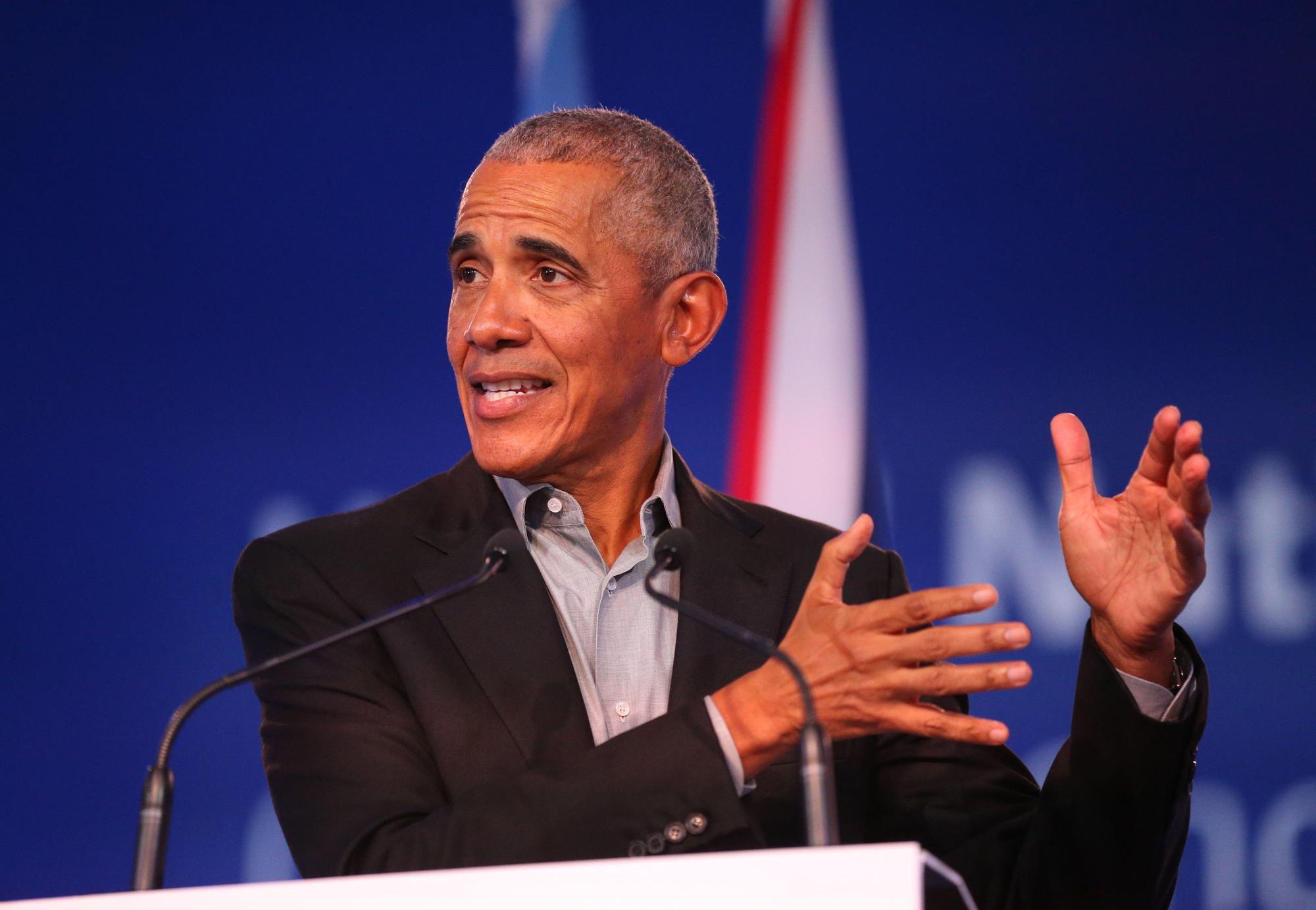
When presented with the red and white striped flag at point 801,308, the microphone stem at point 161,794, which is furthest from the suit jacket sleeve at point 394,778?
the red and white striped flag at point 801,308

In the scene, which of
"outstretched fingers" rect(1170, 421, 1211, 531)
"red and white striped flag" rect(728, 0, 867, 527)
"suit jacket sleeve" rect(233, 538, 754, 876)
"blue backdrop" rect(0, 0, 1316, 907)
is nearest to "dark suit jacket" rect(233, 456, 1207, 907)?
"suit jacket sleeve" rect(233, 538, 754, 876)

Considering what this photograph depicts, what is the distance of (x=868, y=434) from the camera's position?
3049mm

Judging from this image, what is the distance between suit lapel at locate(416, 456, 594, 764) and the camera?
6.42ft

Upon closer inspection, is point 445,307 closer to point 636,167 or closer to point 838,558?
point 636,167

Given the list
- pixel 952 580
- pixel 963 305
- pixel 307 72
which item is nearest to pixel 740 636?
pixel 952 580

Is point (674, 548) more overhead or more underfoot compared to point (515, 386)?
more underfoot

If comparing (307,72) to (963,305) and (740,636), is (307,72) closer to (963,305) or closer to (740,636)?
(963,305)

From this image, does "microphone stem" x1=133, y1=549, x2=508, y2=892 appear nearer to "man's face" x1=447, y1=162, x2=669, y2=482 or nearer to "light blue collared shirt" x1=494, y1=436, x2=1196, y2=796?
"light blue collared shirt" x1=494, y1=436, x2=1196, y2=796

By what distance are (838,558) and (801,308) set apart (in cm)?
151

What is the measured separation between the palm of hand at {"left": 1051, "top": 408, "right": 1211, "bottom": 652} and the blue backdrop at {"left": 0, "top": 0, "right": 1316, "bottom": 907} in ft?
3.86

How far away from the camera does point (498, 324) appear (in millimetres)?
2188

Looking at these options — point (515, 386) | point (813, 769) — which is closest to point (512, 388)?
point (515, 386)

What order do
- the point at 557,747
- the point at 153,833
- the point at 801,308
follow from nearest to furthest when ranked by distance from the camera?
the point at 153,833 < the point at 557,747 < the point at 801,308

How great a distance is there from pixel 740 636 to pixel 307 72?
2.32 meters
